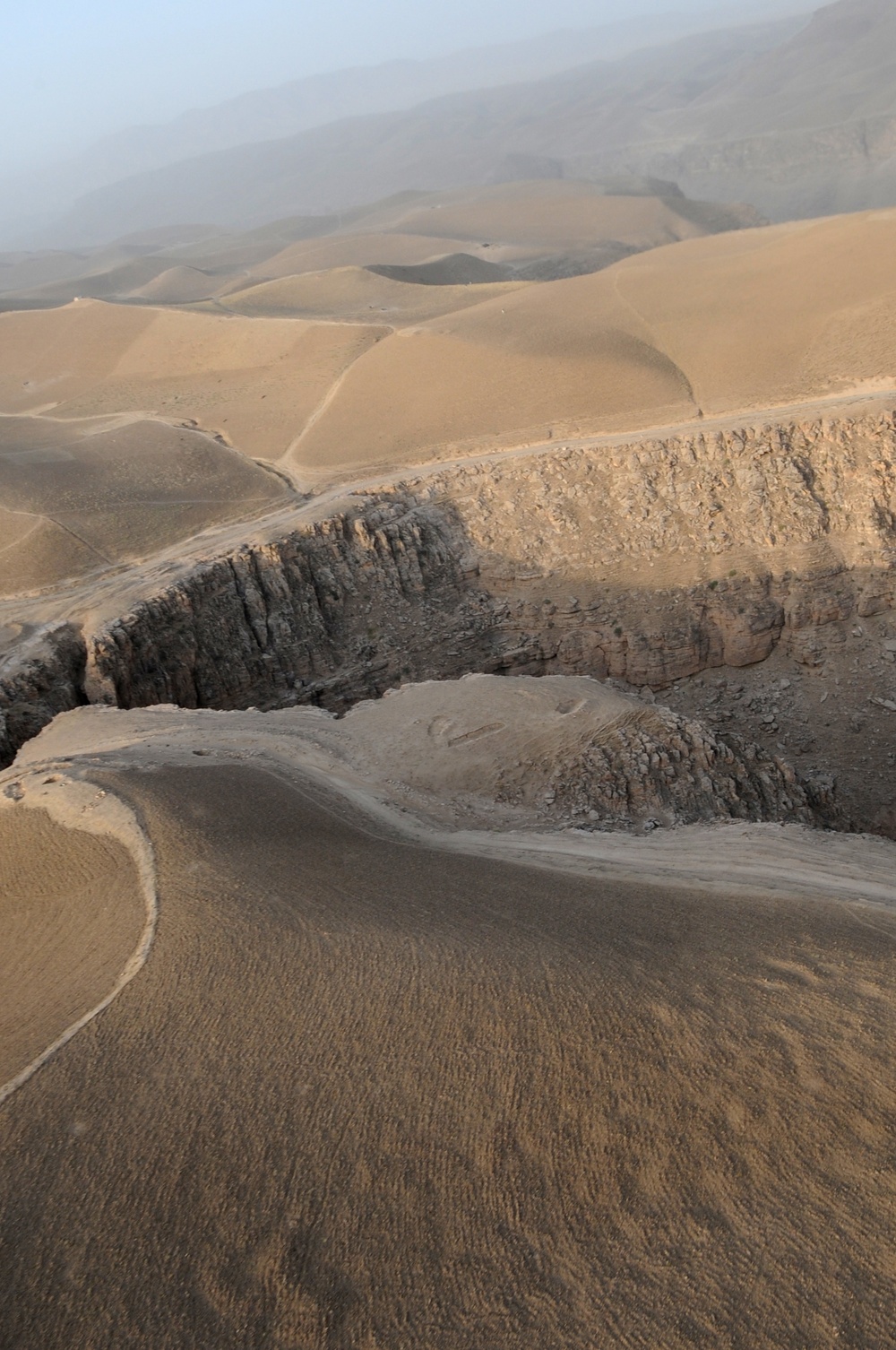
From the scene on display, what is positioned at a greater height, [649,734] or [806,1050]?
[806,1050]

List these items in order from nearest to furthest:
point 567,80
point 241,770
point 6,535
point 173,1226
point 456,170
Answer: point 173,1226 < point 241,770 < point 6,535 < point 456,170 < point 567,80

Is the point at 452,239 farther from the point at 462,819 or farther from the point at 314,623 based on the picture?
the point at 462,819

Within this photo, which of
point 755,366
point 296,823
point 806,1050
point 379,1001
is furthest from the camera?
point 755,366

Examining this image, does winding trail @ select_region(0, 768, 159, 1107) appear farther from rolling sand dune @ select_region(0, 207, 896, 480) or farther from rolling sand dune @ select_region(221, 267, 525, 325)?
rolling sand dune @ select_region(221, 267, 525, 325)

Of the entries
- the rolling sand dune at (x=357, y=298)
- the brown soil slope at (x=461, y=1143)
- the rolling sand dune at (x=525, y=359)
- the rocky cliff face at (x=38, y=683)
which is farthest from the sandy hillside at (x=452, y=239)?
the brown soil slope at (x=461, y=1143)

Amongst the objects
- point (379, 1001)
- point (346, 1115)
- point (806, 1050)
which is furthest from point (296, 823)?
point (806, 1050)

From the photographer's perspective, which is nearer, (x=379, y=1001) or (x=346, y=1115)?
(x=346, y=1115)

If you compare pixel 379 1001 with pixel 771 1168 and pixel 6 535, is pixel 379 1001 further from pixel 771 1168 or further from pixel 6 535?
pixel 6 535

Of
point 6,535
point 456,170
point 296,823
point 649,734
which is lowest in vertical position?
point 649,734
